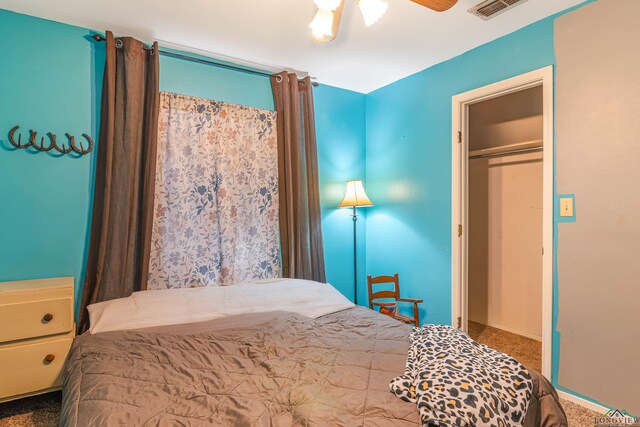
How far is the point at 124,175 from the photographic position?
2.28 metres

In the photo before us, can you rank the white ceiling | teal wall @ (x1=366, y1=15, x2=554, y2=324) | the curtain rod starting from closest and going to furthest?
the white ceiling
the curtain rod
teal wall @ (x1=366, y1=15, x2=554, y2=324)

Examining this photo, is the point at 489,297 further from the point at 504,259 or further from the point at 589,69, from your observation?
the point at 589,69

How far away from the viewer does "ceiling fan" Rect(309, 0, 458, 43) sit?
4.70ft

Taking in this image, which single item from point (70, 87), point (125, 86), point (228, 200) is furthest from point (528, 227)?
point (70, 87)

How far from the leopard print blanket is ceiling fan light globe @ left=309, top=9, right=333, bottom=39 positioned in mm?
1477

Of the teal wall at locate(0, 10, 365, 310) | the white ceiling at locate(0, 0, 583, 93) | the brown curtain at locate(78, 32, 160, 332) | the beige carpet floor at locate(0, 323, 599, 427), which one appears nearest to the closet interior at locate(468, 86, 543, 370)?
the beige carpet floor at locate(0, 323, 599, 427)

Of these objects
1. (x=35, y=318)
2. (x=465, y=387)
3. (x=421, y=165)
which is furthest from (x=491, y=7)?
(x=35, y=318)

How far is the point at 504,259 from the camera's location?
3.44 meters

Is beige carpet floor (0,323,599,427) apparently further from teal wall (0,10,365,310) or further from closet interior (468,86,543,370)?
closet interior (468,86,543,370)

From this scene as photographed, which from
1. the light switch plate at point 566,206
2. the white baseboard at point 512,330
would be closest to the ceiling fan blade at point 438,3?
the light switch plate at point 566,206

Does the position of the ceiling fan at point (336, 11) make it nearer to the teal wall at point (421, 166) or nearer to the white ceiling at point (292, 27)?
the white ceiling at point (292, 27)

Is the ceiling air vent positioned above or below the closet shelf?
above

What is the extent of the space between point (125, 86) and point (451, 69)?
2440mm

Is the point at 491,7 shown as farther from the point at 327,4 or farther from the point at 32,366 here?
the point at 32,366
